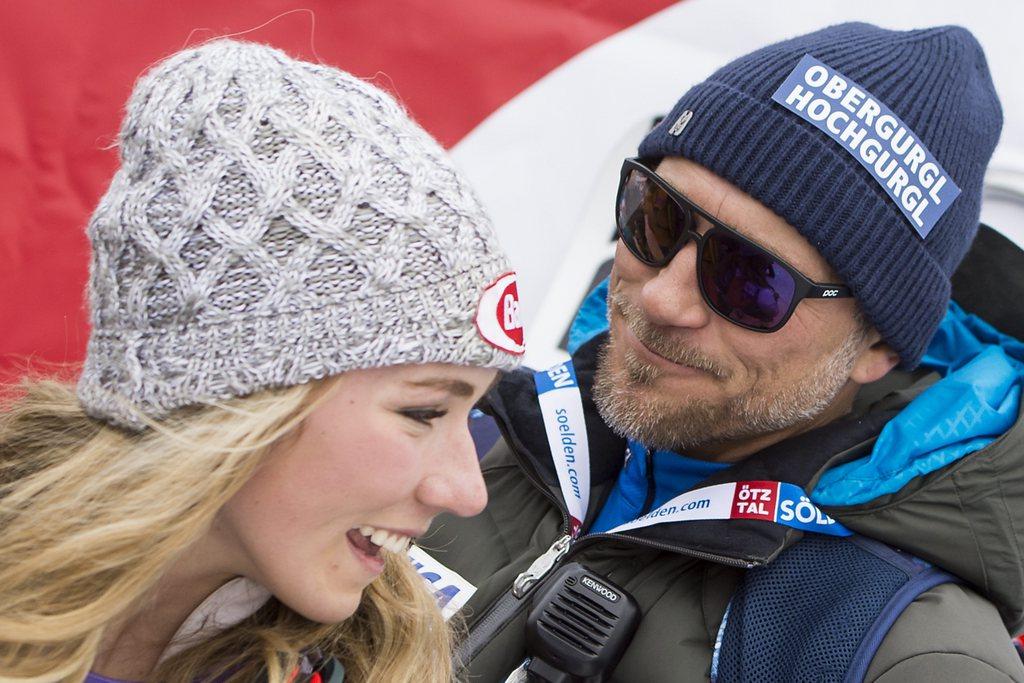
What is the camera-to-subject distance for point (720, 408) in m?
2.16

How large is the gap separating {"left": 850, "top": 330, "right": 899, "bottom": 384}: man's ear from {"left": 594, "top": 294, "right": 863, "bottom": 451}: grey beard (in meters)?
0.03

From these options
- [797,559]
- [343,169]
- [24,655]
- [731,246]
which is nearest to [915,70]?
[731,246]

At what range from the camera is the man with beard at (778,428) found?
1.83 metres

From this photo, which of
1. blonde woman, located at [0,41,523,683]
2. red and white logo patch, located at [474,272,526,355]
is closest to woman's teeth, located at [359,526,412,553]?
blonde woman, located at [0,41,523,683]

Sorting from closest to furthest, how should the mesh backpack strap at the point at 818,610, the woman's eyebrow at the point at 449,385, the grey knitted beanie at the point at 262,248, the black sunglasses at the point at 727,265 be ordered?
the grey knitted beanie at the point at 262,248
the woman's eyebrow at the point at 449,385
the mesh backpack strap at the point at 818,610
the black sunglasses at the point at 727,265

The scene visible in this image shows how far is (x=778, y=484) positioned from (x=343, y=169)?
121 centimetres

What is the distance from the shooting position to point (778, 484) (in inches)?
78.3

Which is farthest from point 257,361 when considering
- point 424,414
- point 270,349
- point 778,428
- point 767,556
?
point 778,428

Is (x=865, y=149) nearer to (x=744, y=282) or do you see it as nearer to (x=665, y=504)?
(x=744, y=282)

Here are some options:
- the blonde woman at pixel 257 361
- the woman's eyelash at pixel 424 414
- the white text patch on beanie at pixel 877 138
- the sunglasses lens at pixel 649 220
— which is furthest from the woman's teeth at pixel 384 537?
the white text patch on beanie at pixel 877 138

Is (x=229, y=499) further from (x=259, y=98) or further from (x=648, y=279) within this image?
(x=648, y=279)

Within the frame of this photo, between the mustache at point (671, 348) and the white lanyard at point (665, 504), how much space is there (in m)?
0.24

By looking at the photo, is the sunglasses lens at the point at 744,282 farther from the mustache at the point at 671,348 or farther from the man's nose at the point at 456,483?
the man's nose at the point at 456,483

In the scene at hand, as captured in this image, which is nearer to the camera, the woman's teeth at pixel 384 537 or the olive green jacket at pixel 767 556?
the woman's teeth at pixel 384 537
